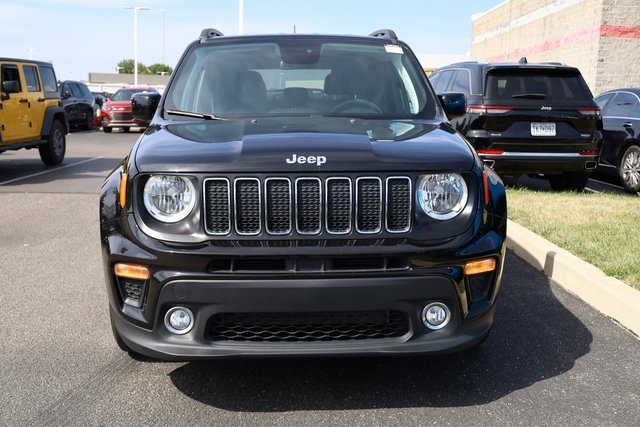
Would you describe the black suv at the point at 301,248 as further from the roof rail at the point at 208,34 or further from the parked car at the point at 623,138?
the parked car at the point at 623,138

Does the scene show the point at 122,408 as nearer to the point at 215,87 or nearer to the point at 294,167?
the point at 294,167

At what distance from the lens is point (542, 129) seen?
9.32 meters

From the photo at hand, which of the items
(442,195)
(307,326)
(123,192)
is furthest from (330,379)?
(123,192)

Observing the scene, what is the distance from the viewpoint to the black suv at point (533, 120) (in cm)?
929

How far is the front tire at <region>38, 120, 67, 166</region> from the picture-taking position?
546 inches

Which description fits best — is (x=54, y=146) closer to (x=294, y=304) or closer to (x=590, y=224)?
(x=590, y=224)

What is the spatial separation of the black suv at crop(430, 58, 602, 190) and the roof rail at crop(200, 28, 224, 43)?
15.7ft

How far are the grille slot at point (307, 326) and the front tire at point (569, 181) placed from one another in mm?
7613

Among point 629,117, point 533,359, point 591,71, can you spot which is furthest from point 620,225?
point 591,71

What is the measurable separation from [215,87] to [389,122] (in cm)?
120

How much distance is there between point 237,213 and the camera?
312 cm

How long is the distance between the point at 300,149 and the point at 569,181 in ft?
26.6

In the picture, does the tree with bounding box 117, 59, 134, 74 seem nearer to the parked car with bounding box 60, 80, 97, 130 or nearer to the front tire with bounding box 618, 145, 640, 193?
the parked car with bounding box 60, 80, 97, 130

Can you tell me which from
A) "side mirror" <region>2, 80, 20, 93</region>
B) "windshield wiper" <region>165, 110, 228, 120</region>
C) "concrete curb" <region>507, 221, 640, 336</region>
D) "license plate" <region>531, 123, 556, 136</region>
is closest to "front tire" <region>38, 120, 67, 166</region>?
"side mirror" <region>2, 80, 20, 93</region>
